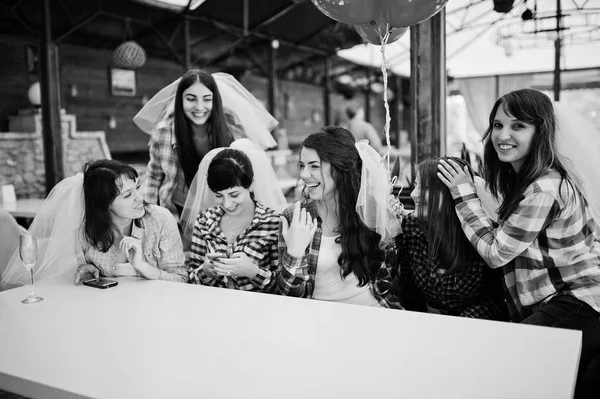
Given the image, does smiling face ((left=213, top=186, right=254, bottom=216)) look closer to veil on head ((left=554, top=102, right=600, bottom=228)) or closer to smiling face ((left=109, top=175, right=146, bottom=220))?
smiling face ((left=109, top=175, right=146, bottom=220))

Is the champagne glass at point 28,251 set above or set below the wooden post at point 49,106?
below

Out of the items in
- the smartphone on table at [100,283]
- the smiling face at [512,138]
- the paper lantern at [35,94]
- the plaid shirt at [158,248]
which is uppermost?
the paper lantern at [35,94]

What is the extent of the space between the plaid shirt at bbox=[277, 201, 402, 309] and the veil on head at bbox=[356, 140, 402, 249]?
0.11 meters

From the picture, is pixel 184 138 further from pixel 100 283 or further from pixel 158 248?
pixel 100 283

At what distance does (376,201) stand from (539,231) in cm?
63

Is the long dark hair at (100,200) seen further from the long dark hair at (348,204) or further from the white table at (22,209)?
the white table at (22,209)

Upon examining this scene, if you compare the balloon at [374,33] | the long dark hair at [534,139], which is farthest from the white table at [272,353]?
the balloon at [374,33]

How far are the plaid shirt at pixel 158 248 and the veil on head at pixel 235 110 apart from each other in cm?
109

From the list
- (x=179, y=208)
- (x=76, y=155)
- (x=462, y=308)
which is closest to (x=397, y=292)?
(x=462, y=308)

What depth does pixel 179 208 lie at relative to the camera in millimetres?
3283

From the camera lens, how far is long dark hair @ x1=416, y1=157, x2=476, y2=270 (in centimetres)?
212

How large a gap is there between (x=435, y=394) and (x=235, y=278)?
1413mm

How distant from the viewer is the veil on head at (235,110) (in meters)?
3.46

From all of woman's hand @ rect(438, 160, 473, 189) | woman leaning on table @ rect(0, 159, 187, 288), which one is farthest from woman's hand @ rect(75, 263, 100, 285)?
woman's hand @ rect(438, 160, 473, 189)
